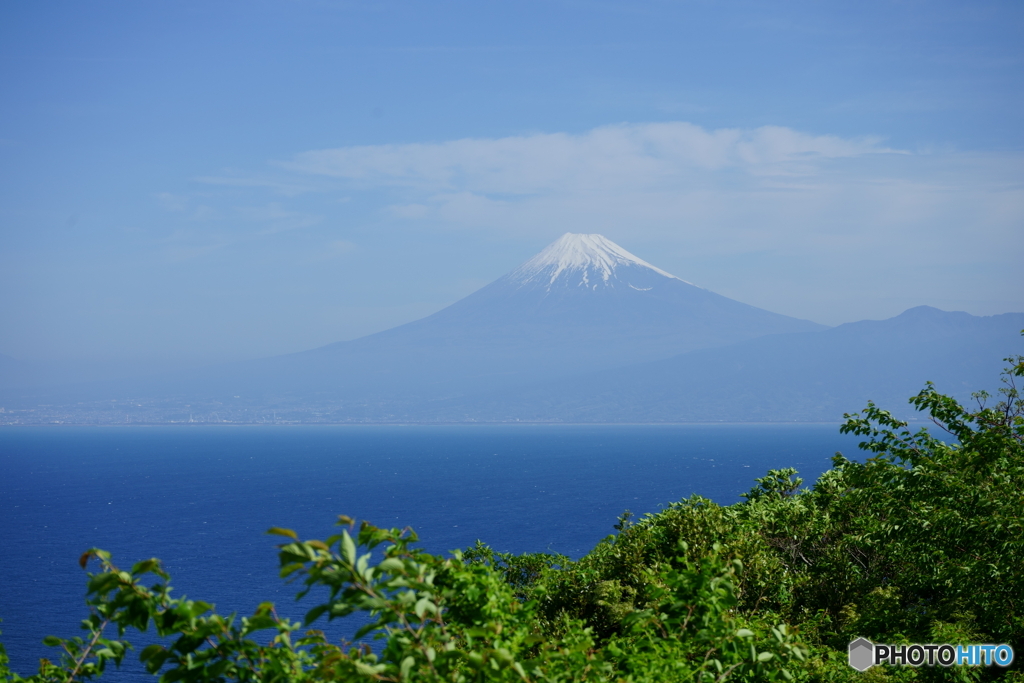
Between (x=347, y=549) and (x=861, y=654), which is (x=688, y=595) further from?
(x=861, y=654)

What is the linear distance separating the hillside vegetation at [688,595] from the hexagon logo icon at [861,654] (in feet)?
1.01

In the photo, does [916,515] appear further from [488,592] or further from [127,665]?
[127,665]

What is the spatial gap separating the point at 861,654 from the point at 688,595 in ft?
36.3

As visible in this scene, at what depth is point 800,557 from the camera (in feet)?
79.2

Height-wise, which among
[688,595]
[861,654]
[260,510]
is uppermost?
[688,595]

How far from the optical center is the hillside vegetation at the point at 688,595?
5.09 meters

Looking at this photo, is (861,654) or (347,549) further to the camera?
(861,654)

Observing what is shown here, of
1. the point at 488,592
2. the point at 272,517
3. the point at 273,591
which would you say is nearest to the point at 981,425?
the point at 488,592

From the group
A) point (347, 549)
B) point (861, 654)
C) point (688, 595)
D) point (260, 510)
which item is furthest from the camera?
point (260, 510)

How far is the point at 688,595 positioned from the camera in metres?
7.20

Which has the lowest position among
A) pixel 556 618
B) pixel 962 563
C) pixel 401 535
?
pixel 556 618

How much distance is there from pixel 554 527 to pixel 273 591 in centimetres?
3836

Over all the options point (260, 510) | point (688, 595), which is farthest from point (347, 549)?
point (260, 510)

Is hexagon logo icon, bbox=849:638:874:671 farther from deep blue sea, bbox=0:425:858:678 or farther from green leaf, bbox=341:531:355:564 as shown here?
deep blue sea, bbox=0:425:858:678
